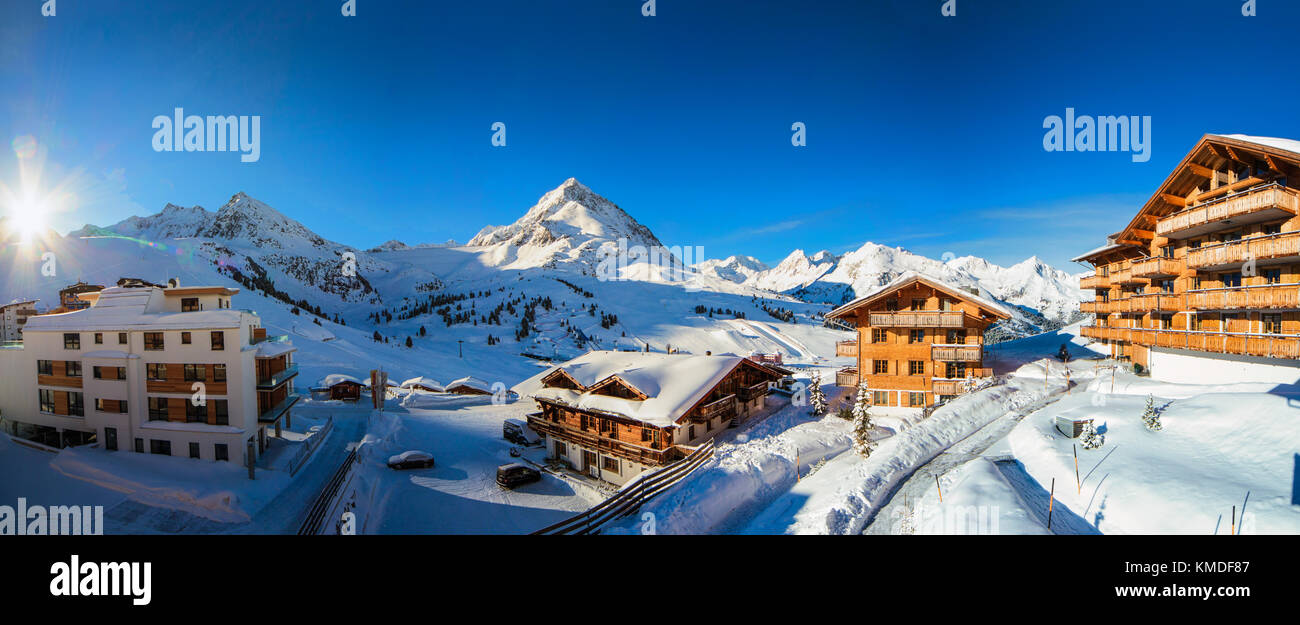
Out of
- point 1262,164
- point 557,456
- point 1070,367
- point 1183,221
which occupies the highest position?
point 1262,164

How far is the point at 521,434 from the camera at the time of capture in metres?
31.1

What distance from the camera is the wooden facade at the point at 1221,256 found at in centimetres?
1889

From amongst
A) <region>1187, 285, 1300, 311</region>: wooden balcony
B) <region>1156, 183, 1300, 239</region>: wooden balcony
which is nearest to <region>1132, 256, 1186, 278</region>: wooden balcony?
<region>1156, 183, 1300, 239</region>: wooden balcony

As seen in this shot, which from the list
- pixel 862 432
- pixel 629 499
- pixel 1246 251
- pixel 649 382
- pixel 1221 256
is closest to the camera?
pixel 629 499

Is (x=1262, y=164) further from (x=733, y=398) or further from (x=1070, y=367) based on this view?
(x=733, y=398)

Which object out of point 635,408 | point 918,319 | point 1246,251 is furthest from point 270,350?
point 1246,251

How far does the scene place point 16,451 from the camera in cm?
2000

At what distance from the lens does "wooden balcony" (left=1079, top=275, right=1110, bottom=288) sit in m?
33.7

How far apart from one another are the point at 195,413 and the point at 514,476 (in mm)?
15558

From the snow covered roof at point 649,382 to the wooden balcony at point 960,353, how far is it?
11.2 meters

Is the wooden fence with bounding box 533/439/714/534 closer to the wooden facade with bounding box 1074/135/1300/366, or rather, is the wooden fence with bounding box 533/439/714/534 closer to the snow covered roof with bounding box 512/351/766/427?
the snow covered roof with bounding box 512/351/766/427

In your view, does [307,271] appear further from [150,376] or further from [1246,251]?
[1246,251]
